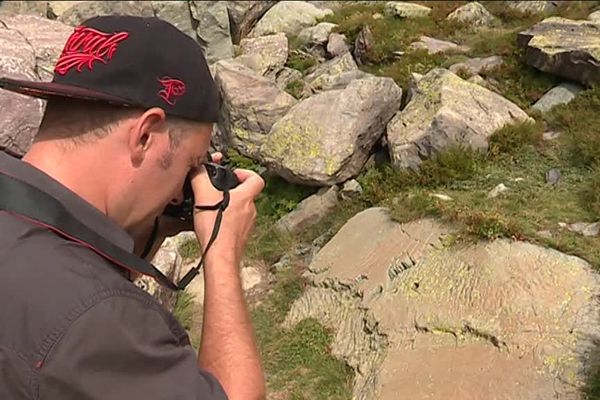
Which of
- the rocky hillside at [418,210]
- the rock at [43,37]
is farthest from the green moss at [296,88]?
the rock at [43,37]

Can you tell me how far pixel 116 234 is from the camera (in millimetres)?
2332

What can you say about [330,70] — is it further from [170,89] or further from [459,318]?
[170,89]

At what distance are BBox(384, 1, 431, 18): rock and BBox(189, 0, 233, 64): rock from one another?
358 cm

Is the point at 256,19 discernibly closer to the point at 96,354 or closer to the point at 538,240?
the point at 538,240

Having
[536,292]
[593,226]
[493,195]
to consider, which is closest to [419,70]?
[493,195]

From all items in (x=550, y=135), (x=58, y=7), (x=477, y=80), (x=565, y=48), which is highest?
(x=565, y=48)

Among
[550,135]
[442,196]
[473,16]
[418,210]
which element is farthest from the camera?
[473,16]

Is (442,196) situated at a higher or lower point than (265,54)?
higher

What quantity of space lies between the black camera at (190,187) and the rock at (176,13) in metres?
15.5

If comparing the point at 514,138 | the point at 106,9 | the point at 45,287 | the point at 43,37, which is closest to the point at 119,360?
the point at 45,287

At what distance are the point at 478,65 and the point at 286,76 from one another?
3663 millimetres

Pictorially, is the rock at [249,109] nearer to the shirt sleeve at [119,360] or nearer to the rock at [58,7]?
the rock at [58,7]

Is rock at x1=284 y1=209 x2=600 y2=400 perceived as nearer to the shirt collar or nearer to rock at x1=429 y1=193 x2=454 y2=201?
rock at x1=429 y1=193 x2=454 y2=201

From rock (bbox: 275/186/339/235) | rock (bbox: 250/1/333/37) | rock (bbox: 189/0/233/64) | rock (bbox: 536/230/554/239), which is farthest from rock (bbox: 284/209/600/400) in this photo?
rock (bbox: 250/1/333/37)
